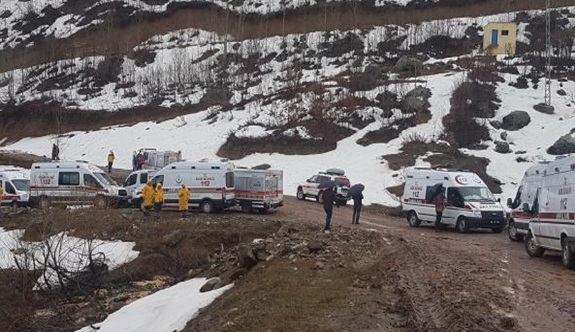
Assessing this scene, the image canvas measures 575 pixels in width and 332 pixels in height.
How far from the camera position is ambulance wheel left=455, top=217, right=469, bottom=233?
25.7 metres

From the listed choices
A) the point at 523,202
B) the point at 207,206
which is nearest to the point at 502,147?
the point at 523,202

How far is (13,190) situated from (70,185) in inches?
160

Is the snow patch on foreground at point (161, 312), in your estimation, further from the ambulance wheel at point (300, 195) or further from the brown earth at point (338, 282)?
the ambulance wheel at point (300, 195)

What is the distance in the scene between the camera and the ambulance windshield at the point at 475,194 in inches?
1028

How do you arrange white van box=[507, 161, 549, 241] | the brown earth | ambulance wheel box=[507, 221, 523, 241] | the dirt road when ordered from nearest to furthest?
1. the dirt road
2. the brown earth
3. white van box=[507, 161, 549, 241]
4. ambulance wheel box=[507, 221, 523, 241]

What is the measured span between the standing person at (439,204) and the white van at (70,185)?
1522cm

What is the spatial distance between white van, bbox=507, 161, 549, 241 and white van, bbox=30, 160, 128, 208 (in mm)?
18286

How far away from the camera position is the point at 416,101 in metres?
55.0

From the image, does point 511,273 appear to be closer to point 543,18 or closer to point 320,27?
point 543,18

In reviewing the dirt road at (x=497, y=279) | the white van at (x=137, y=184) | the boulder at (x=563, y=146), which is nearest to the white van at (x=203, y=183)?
the white van at (x=137, y=184)

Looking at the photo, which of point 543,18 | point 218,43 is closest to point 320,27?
point 218,43

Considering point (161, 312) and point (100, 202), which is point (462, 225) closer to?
point (161, 312)

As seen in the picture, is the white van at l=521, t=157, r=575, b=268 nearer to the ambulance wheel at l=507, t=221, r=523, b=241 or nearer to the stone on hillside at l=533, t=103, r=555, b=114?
the ambulance wheel at l=507, t=221, r=523, b=241

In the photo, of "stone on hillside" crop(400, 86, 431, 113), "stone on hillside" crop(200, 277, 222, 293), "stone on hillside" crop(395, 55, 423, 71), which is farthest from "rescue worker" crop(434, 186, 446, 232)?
"stone on hillside" crop(395, 55, 423, 71)
